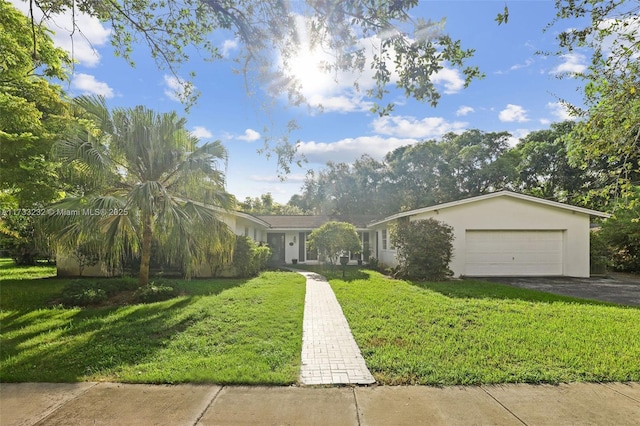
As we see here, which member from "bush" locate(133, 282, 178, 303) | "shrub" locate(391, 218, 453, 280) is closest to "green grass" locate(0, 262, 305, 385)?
"bush" locate(133, 282, 178, 303)

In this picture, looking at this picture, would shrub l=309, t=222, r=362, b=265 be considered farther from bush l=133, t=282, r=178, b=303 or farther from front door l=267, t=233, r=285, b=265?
bush l=133, t=282, r=178, b=303

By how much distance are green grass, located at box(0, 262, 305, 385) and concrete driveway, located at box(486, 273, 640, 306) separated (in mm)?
8883

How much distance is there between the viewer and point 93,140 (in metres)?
8.71

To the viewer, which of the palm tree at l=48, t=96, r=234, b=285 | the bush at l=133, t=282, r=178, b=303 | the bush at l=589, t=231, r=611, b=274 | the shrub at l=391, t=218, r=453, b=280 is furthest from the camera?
the bush at l=589, t=231, r=611, b=274

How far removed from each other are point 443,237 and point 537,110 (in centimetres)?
610

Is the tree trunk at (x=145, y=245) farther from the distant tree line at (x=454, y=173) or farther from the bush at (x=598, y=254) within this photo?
the bush at (x=598, y=254)

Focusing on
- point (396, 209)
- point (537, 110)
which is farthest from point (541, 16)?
point (396, 209)

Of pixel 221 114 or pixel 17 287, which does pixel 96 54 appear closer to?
pixel 221 114

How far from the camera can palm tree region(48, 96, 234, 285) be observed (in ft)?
27.1

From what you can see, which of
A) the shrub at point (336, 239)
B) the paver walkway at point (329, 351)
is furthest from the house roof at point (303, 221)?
the paver walkway at point (329, 351)

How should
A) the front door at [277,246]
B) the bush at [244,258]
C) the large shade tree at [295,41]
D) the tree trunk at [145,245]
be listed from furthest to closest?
the front door at [277,246] → the bush at [244,258] → the tree trunk at [145,245] → the large shade tree at [295,41]

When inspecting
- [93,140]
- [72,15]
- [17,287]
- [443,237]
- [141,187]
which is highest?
[72,15]

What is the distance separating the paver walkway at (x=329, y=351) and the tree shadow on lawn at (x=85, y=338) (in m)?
2.40

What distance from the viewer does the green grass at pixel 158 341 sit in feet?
14.5
